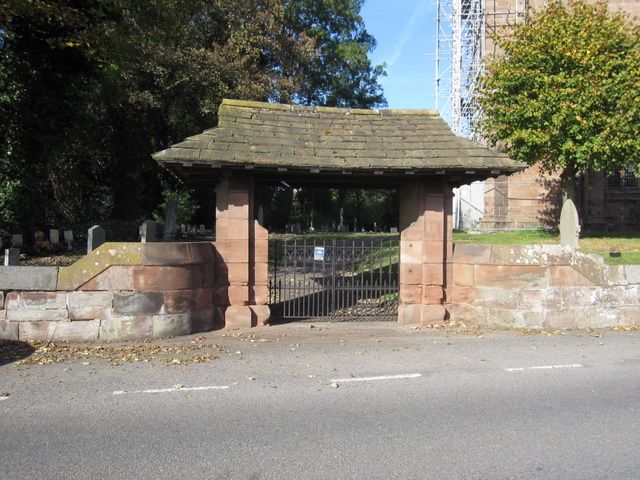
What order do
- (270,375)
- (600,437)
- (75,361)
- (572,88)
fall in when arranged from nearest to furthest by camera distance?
1. (600,437)
2. (270,375)
3. (75,361)
4. (572,88)

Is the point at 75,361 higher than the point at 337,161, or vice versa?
the point at 337,161

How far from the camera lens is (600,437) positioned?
4.45m

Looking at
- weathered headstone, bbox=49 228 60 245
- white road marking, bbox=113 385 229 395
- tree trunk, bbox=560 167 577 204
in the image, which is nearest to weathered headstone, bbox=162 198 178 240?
weathered headstone, bbox=49 228 60 245

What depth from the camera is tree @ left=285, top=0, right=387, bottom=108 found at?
34.8 metres

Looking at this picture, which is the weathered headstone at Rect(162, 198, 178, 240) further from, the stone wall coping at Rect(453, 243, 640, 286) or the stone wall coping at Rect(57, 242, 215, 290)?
the stone wall coping at Rect(453, 243, 640, 286)

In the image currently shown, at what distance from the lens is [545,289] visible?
9516 mm

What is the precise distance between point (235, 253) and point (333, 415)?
4861mm

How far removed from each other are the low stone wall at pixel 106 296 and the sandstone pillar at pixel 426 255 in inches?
152

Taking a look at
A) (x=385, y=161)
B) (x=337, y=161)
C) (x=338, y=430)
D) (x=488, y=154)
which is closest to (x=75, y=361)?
(x=338, y=430)

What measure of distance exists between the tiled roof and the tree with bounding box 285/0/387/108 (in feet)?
75.1

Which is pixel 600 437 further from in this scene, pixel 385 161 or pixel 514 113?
pixel 514 113

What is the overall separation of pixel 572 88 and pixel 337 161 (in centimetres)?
1316

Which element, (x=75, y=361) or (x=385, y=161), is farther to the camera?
(x=385, y=161)

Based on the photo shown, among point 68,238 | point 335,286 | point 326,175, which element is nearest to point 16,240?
point 68,238
